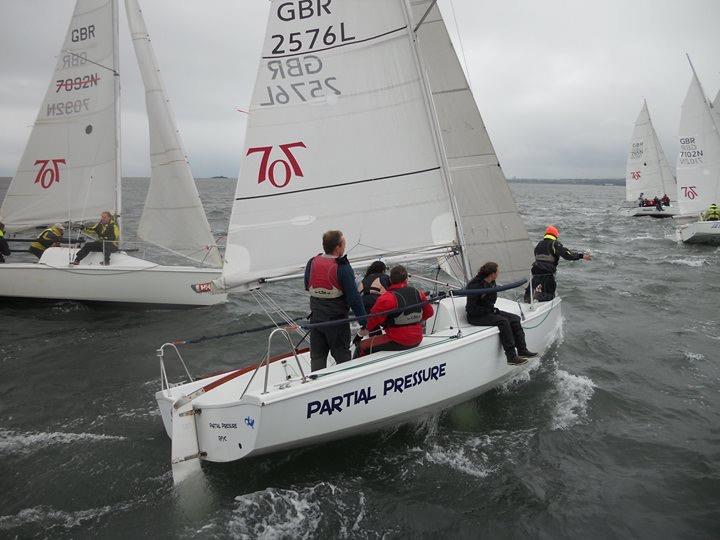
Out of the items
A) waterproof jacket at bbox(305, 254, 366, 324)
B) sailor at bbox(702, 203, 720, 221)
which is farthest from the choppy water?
sailor at bbox(702, 203, 720, 221)

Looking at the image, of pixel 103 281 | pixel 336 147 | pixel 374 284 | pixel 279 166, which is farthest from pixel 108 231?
pixel 374 284

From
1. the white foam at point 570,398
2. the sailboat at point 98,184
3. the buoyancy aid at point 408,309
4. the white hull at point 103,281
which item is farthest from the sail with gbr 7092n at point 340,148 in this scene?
the white hull at point 103,281

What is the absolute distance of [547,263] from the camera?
7543 millimetres

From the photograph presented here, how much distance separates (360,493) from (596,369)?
14.5 feet

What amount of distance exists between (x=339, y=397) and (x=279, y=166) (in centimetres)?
255

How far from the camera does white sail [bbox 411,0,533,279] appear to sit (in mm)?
5883

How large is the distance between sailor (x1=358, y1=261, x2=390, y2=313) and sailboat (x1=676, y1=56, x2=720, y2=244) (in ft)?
59.5

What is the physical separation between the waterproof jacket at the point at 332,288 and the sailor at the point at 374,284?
27.0 inches

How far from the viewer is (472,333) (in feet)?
16.5

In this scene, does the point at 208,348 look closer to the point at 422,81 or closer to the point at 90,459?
the point at 90,459

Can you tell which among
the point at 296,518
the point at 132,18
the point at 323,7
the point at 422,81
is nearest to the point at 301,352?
the point at 296,518

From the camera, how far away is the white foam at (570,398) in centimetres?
539

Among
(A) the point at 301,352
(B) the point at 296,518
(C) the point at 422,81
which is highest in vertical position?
(C) the point at 422,81

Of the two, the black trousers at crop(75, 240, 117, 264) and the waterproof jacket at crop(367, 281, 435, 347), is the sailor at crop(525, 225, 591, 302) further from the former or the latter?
the black trousers at crop(75, 240, 117, 264)
